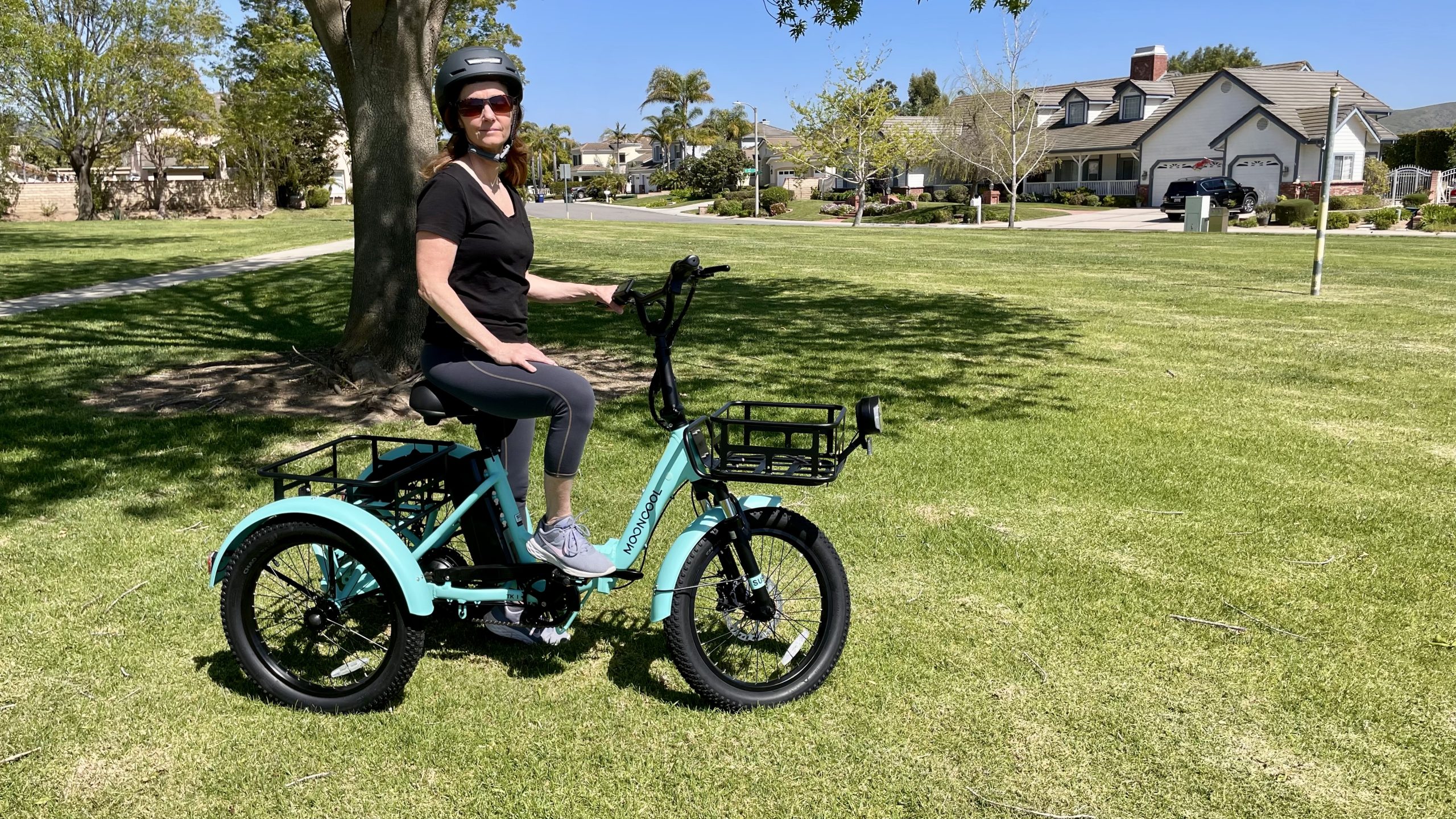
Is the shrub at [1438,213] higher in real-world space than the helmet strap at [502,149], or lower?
higher

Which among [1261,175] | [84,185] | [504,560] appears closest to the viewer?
[504,560]

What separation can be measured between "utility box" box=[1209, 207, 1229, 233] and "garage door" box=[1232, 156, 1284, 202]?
18.0 m

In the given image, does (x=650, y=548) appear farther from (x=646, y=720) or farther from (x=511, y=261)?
(x=511, y=261)

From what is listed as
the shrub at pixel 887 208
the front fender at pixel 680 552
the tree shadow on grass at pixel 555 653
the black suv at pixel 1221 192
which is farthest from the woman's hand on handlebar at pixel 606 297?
the shrub at pixel 887 208

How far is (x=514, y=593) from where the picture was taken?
351 cm

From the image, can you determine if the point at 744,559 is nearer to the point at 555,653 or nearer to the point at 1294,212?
the point at 555,653

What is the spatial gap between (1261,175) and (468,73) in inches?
2182

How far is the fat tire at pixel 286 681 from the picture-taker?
10.7 ft

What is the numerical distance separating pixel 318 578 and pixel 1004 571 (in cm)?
296

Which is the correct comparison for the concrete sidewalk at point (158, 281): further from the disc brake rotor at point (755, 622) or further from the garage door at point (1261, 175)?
the garage door at point (1261, 175)

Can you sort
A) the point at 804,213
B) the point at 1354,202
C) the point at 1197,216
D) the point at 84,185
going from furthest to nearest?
the point at 804,213
the point at 84,185
the point at 1354,202
the point at 1197,216

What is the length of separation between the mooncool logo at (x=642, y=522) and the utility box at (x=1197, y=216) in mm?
34641

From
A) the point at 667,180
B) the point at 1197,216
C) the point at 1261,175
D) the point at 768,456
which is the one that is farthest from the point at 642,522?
the point at 667,180

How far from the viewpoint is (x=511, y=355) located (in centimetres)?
319
